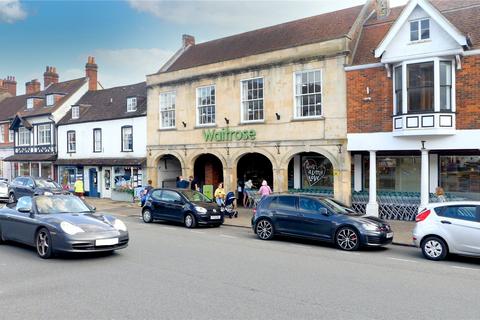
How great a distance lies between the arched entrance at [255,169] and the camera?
24141 millimetres

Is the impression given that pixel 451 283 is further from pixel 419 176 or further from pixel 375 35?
pixel 375 35

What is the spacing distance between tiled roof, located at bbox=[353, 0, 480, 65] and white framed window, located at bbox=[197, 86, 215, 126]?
313 inches

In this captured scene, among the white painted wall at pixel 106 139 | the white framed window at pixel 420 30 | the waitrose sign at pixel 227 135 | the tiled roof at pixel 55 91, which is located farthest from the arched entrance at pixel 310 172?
the tiled roof at pixel 55 91

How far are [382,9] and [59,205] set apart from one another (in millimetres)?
17643

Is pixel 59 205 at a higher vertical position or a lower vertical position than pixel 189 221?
higher

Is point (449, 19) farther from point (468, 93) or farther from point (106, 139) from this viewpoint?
point (106, 139)

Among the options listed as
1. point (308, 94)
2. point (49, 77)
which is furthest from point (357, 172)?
point (49, 77)

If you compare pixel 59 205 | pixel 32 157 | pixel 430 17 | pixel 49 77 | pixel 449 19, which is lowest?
pixel 59 205

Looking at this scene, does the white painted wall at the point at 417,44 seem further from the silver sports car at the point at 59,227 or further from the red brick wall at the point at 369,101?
the silver sports car at the point at 59,227

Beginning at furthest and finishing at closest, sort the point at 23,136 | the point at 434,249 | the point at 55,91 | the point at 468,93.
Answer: the point at 55,91
the point at 23,136
the point at 468,93
the point at 434,249

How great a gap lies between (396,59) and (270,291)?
12.6m

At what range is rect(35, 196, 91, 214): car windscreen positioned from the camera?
34.2ft

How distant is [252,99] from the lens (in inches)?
859

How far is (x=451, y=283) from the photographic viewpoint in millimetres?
8148
